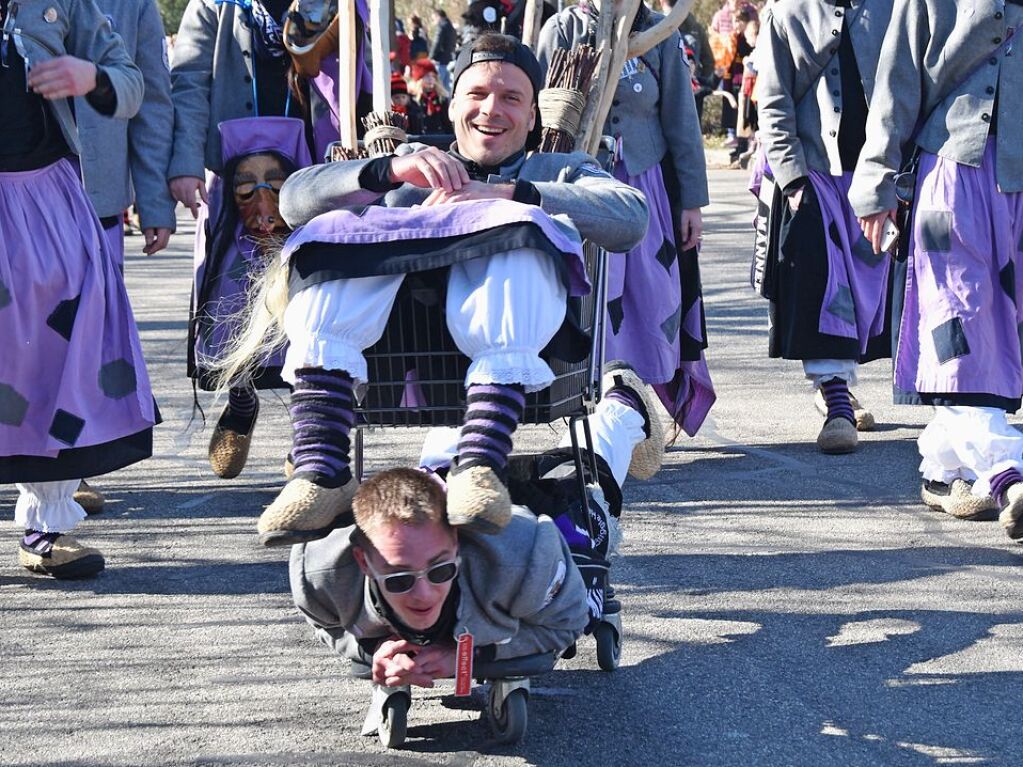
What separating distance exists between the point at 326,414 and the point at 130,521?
8.92ft

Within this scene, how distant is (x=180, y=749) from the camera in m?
4.09

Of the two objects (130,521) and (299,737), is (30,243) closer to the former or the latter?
(130,521)


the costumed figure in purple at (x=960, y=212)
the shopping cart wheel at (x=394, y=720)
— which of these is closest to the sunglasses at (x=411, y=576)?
the shopping cart wheel at (x=394, y=720)

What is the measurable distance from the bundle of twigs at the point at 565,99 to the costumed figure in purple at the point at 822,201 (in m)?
2.63

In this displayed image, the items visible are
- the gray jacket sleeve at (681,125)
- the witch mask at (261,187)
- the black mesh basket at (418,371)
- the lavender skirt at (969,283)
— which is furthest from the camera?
the gray jacket sleeve at (681,125)

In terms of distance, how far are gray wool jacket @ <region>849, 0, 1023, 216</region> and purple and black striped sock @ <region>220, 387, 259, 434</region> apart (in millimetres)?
2519

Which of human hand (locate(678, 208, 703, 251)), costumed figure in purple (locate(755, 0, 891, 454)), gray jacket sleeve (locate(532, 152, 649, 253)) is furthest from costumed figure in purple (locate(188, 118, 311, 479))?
gray jacket sleeve (locate(532, 152, 649, 253))

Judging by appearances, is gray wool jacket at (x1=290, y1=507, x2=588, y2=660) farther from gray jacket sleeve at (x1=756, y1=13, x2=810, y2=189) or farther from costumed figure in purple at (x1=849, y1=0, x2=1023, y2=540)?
gray jacket sleeve at (x1=756, y1=13, x2=810, y2=189)

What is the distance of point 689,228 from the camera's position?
727 cm

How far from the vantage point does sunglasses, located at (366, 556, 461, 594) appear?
381 centimetres

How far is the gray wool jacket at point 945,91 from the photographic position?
20.0ft

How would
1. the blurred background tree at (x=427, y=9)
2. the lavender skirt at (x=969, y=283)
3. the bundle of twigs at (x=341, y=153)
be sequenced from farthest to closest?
the blurred background tree at (x=427, y=9) < the lavender skirt at (x=969, y=283) < the bundle of twigs at (x=341, y=153)

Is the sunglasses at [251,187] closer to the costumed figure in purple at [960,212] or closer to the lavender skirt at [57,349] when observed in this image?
the lavender skirt at [57,349]

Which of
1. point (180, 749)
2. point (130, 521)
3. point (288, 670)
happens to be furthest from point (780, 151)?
point (180, 749)
